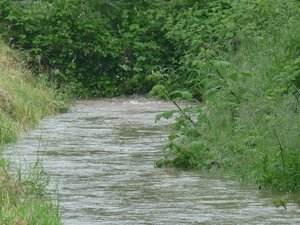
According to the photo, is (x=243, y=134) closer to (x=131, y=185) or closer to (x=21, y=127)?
(x=131, y=185)

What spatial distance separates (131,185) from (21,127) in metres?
3.94

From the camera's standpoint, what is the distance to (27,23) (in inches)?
628

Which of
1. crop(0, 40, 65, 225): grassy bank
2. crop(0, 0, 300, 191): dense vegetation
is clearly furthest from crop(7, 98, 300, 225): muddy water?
crop(0, 0, 300, 191): dense vegetation

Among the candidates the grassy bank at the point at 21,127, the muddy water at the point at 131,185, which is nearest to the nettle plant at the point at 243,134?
the muddy water at the point at 131,185

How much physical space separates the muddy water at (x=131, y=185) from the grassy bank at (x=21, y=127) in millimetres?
235

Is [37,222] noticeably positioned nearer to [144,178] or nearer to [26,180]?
[26,180]

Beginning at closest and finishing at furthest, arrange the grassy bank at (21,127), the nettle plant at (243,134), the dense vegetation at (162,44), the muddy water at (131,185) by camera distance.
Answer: the grassy bank at (21,127) → the muddy water at (131,185) → the nettle plant at (243,134) → the dense vegetation at (162,44)

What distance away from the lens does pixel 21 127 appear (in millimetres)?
10367

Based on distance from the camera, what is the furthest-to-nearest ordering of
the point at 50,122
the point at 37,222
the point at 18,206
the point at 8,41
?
the point at 8,41, the point at 50,122, the point at 18,206, the point at 37,222

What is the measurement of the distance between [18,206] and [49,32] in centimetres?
1136

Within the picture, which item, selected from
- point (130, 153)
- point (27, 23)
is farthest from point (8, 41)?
point (130, 153)

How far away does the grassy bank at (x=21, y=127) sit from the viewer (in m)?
5.10

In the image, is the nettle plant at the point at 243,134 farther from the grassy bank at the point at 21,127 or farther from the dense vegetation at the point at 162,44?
the grassy bank at the point at 21,127

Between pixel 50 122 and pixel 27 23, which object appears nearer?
pixel 50 122
